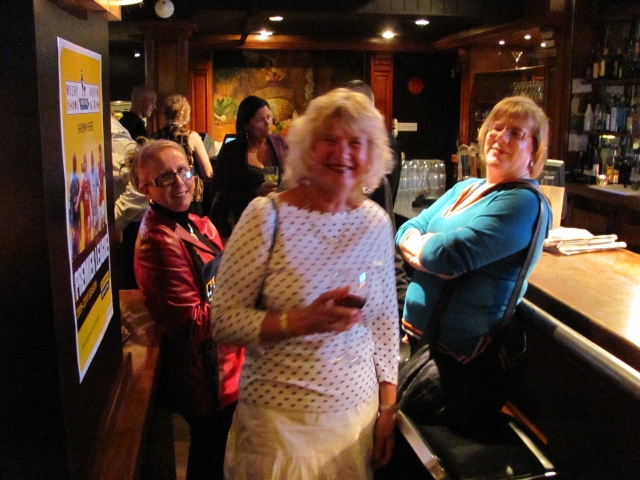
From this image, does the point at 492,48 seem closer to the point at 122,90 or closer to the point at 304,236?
the point at 122,90

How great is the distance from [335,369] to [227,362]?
54 centimetres

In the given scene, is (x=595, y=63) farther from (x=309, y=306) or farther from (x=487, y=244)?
(x=309, y=306)

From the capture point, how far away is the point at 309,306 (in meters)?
1.21

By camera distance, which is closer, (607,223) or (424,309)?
(424,309)

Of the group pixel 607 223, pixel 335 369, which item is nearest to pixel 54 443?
pixel 335 369

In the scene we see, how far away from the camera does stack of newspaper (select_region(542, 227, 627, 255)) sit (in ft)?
8.25

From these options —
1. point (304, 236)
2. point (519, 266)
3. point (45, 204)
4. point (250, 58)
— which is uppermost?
point (250, 58)

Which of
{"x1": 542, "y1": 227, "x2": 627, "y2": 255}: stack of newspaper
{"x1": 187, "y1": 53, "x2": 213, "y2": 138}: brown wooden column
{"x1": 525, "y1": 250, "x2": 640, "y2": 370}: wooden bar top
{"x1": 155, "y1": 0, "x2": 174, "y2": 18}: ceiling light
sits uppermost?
{"x1": 155, "y1": 0, "x2": 174, "y2": 18}: ceiling light

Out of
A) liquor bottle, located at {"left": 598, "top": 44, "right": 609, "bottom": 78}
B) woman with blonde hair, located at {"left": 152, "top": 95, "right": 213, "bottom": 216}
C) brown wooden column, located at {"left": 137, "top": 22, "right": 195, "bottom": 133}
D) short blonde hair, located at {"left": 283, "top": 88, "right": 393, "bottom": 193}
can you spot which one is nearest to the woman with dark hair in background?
woman with blonde hair, located at {"left": 152, "top": 95, "right": 213, "bottom": 216}

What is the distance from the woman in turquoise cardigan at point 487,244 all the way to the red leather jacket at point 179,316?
1.99 feet

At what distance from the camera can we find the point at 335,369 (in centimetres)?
130

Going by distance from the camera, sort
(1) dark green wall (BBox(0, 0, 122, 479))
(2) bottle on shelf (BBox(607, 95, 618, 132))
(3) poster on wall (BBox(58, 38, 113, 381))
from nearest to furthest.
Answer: (1) dark green wall (BBox(0, 0, 122, 479)), (3) poster on wall (BBox(58, 38, 113, 381)), (2) bottle on shelf (BBox(607, 95, 618, 132))

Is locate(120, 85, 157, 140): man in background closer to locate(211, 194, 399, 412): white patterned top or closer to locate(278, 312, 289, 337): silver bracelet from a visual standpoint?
locate(211, 194, 399, 412): white patterned top

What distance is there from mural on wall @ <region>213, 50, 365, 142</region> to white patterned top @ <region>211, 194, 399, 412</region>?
7.50m
